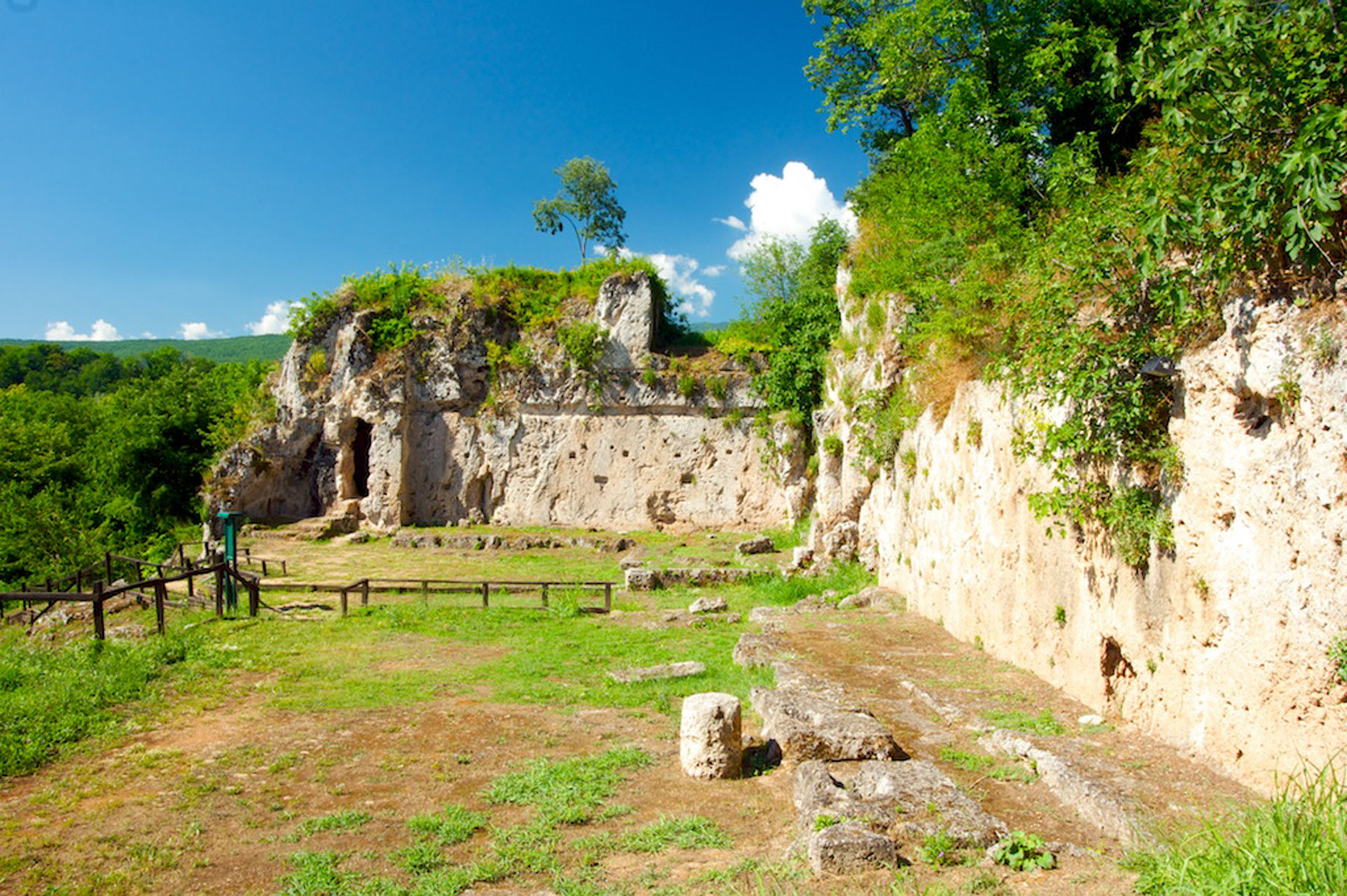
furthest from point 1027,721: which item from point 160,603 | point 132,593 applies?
point 132,593

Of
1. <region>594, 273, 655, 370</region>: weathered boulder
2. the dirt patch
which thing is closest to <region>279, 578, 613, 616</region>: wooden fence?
the dirt patch

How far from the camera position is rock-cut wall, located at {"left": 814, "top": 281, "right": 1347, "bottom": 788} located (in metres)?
4.90

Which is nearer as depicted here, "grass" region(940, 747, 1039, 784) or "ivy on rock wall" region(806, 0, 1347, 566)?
"ivy on rock wall" region(806, 0, 1347, 566)

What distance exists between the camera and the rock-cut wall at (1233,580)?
193 inches

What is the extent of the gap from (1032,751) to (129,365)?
86.8 m

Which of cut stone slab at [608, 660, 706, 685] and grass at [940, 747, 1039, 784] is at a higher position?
grass at [940, 747, 1039, 784]

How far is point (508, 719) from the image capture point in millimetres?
8422

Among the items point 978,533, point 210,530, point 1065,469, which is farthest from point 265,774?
point 210,530

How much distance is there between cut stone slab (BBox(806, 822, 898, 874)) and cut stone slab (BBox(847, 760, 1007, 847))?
41 centimetres

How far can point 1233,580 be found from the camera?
554 centimetres

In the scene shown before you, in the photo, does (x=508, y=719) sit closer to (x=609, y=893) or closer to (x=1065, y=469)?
(x=609, y=893)

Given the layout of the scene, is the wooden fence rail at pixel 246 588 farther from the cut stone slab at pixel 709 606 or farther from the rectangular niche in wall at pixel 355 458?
the rectangular niche in wall at pixel 355 458

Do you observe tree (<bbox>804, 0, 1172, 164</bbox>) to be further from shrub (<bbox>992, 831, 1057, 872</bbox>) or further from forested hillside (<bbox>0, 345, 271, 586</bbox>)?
forested hillside (<bbox>0, 345, 271, 586</bbox>)

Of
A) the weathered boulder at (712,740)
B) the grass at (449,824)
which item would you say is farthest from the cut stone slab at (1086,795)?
the grass at (449,824)
